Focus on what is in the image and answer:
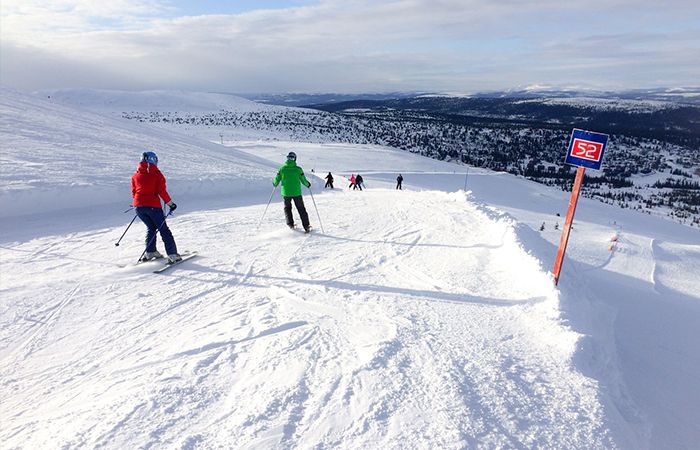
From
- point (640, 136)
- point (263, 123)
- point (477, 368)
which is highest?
point (477, 368)

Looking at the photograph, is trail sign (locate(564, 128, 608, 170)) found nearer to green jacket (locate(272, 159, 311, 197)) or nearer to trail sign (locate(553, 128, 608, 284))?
trail sign (locate(553, 128, 608, 284))

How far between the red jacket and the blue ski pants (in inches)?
4.0

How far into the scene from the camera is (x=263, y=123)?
Answer: 103188mm

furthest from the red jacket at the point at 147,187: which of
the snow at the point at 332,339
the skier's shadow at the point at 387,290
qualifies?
the skier's shadow at the point at 387,290

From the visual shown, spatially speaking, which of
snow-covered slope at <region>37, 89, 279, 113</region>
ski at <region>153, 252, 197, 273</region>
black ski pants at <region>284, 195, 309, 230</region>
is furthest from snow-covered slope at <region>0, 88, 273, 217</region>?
snow-covered slope at <region>37, 89, 279, 113</region>

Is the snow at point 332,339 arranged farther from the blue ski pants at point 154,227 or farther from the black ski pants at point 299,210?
the blue ski pants at point 154,227

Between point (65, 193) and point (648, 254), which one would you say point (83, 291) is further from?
point (648, 254)

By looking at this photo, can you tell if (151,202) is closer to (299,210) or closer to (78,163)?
(299,210)

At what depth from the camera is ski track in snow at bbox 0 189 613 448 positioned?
2.98 meters

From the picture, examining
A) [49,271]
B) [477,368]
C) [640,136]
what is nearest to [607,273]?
[477,368]

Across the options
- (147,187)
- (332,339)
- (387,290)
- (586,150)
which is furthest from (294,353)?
(586,150)

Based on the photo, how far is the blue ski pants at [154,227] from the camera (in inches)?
252

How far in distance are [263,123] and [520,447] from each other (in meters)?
107

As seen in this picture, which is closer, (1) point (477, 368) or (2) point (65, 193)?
(1) point (477, 368)
